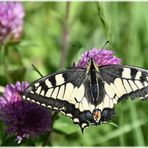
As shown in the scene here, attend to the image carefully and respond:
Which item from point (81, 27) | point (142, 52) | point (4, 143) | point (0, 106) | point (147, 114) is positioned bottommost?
point (4, 143)

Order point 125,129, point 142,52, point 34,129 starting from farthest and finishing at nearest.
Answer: point 142,52 < point 125,129 < point 34,129

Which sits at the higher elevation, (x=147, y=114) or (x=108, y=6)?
(x=108, y=6)

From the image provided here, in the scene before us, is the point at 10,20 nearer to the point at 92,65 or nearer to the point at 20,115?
the point at 20,115

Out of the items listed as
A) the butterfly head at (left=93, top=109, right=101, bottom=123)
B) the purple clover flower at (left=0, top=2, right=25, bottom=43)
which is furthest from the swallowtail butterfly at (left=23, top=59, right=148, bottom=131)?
the purple clover flower at (left=0, top=2, right=25, bottom=43)

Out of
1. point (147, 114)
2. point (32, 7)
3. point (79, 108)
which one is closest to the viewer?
point (79, 108)

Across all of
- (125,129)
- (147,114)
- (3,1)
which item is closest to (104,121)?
(125,129)

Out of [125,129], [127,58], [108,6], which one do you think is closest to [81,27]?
[108,6]

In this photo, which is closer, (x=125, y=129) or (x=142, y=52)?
(x=125, y=129)

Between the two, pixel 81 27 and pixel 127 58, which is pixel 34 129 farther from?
pixel 81 27

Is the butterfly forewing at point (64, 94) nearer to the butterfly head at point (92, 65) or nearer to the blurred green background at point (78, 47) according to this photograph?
the butterfly head at point (92, 65)
